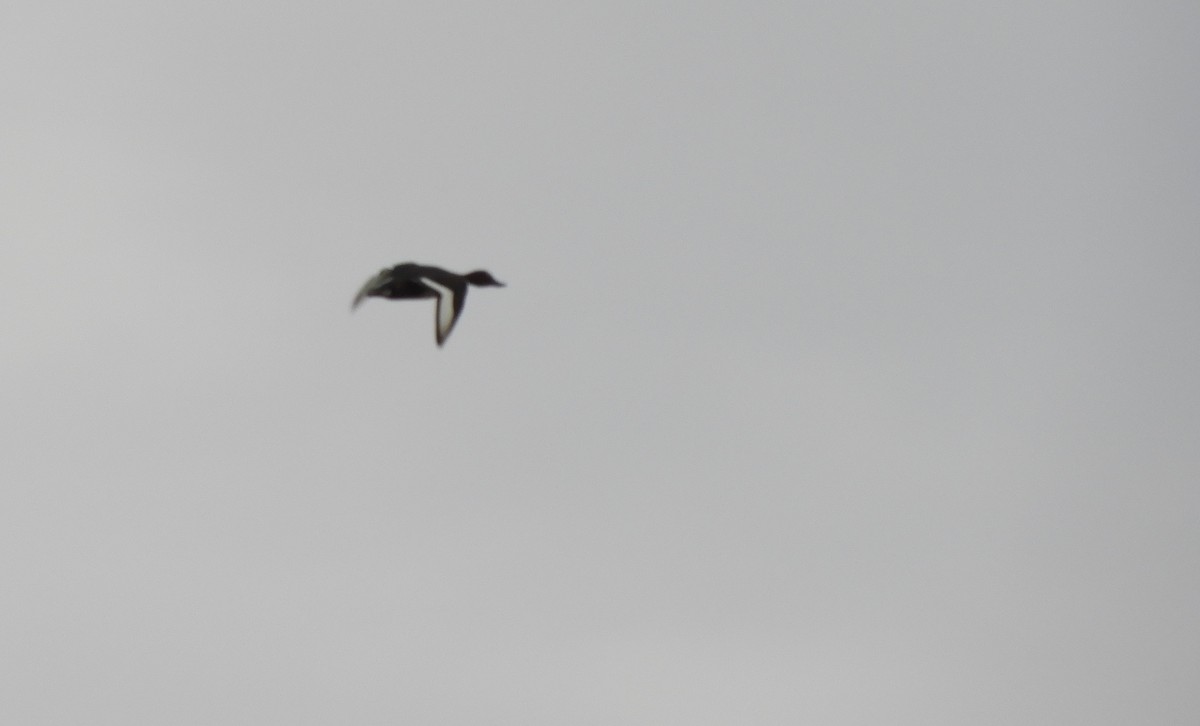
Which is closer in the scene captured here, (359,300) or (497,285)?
(359,300)

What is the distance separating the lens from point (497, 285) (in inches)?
1361

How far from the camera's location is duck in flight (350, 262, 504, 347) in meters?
32.4

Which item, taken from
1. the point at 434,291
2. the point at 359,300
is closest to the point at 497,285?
the point at 434,291

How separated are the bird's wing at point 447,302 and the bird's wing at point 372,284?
2.45 ft

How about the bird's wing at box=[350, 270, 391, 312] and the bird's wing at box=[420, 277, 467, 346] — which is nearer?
the bird's wing at box=[350, 270, 391, 312]

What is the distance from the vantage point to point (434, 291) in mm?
33375

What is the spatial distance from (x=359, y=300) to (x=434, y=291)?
2.72 metres

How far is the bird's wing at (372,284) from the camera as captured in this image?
31.1m

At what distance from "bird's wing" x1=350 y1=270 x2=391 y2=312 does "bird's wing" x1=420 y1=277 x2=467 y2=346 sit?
29.4 inches

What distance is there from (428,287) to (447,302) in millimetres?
456

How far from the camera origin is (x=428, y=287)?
33250 mm

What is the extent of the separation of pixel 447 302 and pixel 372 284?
1.71 meters

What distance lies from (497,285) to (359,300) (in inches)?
170

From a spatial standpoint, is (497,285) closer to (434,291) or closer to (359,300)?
(434,291)
